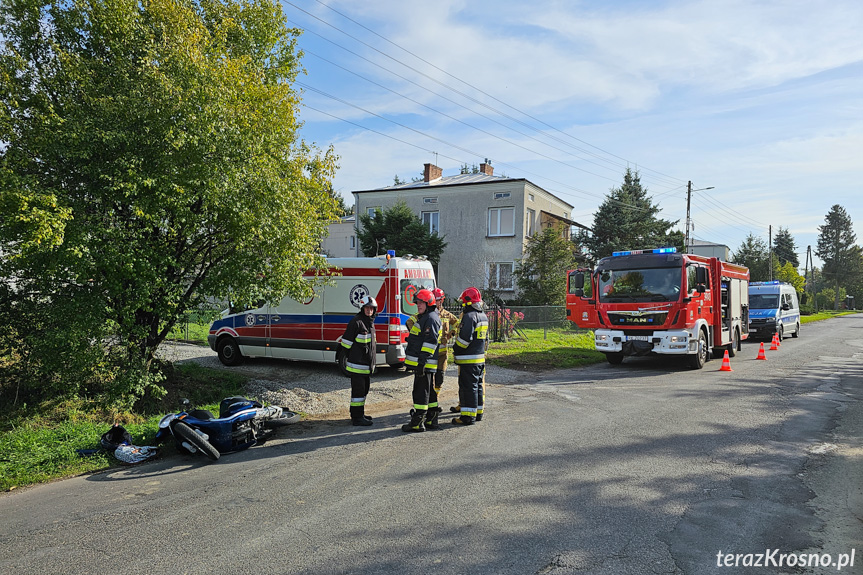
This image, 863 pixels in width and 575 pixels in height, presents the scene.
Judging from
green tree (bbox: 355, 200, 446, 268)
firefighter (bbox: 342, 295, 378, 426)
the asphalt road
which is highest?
green tree (bbox: 355, 200, 446, 268)

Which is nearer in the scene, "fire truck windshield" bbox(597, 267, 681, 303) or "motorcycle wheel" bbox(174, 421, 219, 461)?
"motorcycle wheel" bbox(174, 421, 219, 461)

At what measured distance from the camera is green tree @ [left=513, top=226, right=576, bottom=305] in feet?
84.4

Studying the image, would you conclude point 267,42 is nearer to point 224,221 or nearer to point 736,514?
point 224,221

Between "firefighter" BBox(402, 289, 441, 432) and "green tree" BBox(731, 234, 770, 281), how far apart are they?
64.5 meters

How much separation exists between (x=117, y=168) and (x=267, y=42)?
365 centimetres

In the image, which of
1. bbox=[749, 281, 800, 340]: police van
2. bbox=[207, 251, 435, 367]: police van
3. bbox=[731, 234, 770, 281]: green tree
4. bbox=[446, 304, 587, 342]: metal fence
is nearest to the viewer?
bbox=[207, 251, 435, 367]: police van

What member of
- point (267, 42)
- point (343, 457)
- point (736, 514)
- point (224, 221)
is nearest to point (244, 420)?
point (343, 457)

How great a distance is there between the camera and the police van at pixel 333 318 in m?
11.5

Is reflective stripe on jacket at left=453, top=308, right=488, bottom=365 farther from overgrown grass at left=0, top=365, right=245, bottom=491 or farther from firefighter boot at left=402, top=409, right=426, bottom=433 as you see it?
overgrown grass at left=0, top=365, right=245, bottom=491

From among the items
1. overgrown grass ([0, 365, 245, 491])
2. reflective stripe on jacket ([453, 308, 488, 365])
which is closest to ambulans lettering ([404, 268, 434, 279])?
reflective stripe on jacket ([453, 308, 488, 365])

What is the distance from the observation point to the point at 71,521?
178 inches

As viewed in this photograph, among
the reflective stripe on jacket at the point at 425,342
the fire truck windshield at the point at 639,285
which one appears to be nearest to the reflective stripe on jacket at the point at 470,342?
the reflective stripe on jacket at the point at 425,342

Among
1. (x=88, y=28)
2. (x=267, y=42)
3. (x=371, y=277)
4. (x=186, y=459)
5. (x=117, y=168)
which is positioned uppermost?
(x=267, y=42)

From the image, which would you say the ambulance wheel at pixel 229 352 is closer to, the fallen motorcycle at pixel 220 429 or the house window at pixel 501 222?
the fallen motorcycle at pixel 220 429
